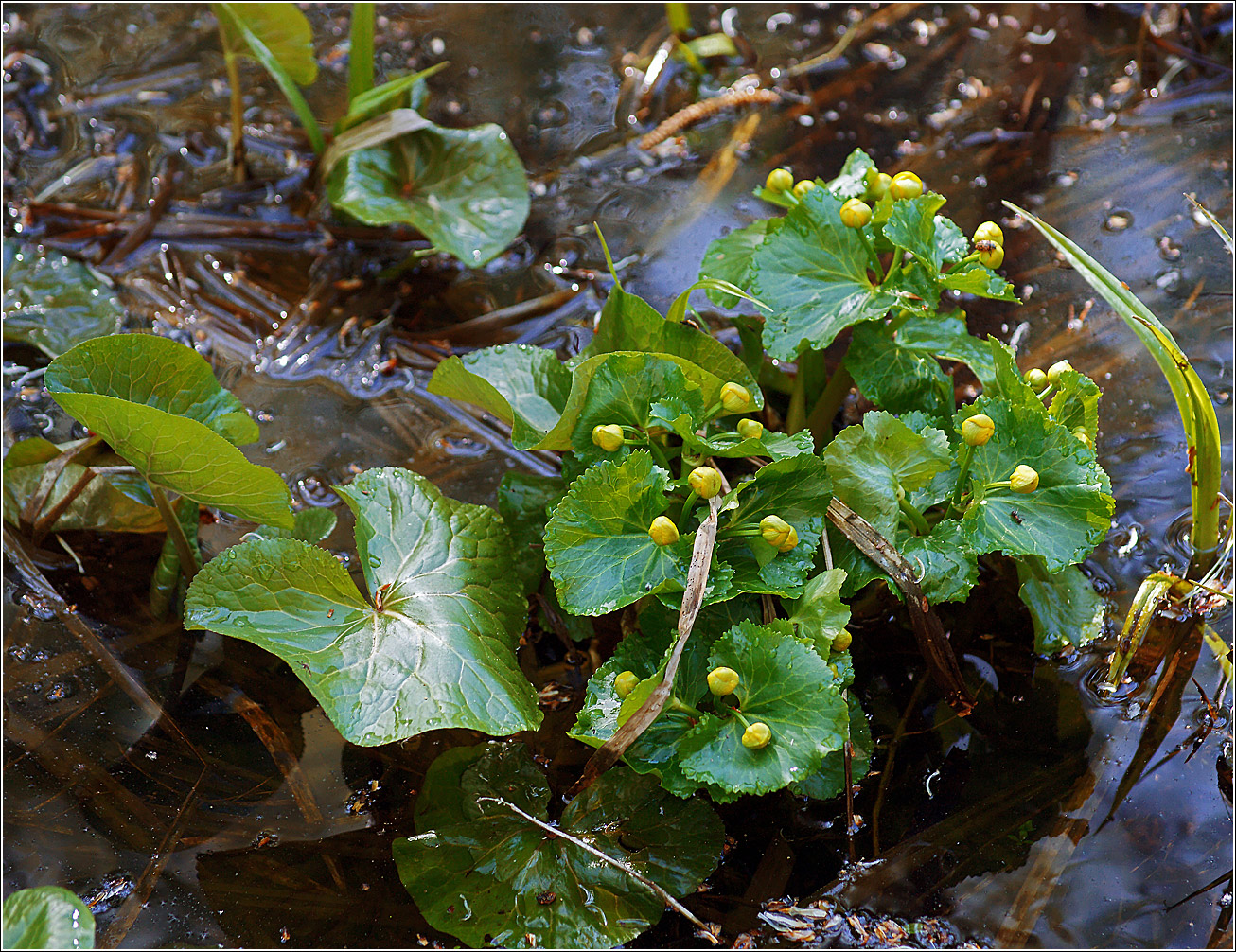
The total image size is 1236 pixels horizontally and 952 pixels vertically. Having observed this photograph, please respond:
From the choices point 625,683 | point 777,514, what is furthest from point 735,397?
point 625,683

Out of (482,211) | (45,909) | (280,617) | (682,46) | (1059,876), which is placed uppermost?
(682,46)

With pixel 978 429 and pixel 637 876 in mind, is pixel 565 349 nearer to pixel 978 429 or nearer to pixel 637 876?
pixel 978 429

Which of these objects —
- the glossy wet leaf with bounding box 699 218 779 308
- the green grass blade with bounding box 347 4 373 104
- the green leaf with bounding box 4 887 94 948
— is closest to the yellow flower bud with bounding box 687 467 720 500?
the glossy wet leaf with bounding box 699 218 779 308

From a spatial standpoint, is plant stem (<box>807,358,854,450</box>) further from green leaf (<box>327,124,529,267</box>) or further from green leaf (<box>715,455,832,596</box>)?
green leaf (<box>327,124,529,267</box>)

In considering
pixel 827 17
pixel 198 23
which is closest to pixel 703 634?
pixel 827 17

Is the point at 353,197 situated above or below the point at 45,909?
above

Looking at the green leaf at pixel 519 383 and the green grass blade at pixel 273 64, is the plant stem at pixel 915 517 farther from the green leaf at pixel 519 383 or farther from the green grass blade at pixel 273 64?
the green grass blade at pixel 273 64

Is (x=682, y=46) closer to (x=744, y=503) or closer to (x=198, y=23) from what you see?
(x=198, y=23)

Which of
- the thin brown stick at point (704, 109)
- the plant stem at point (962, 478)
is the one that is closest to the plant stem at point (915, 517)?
the plant stem at point (962, 478)
